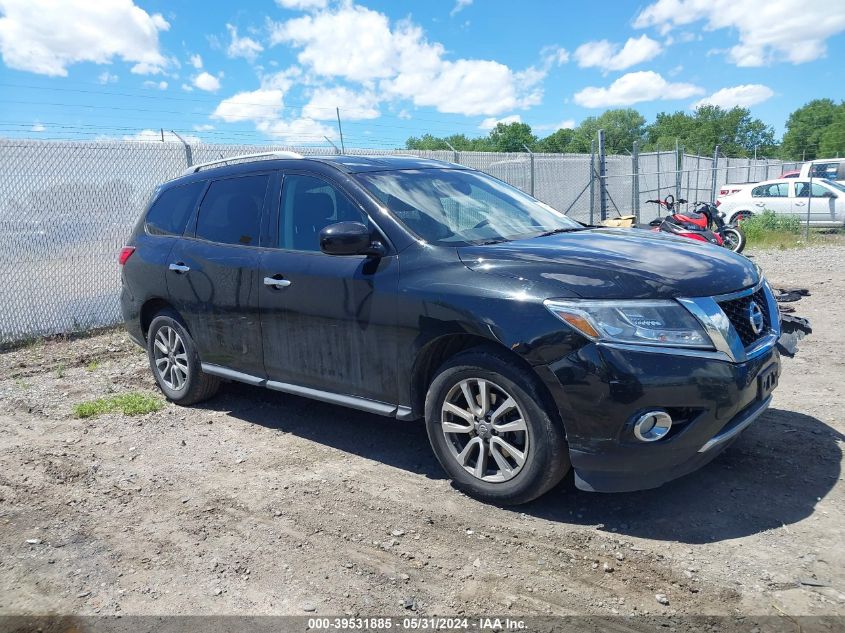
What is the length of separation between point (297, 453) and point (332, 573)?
1.59 meters

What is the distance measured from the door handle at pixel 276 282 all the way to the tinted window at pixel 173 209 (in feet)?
4.28

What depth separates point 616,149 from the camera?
100875mm

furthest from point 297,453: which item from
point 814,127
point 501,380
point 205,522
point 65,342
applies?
point 814,127

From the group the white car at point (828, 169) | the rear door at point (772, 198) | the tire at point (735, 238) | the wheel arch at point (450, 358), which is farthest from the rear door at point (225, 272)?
the white car at point (828, 169)

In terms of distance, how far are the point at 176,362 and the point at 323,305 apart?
2040mm

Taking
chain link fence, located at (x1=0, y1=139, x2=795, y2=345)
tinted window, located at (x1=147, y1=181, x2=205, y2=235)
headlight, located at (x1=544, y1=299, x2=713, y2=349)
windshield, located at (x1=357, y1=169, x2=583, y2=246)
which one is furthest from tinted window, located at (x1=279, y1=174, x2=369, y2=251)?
chain link fence, located at (x1=0, y1=139, x2=795, y2=345)

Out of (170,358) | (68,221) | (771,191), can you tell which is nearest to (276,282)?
(170,358)

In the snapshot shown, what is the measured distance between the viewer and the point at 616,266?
136 inches

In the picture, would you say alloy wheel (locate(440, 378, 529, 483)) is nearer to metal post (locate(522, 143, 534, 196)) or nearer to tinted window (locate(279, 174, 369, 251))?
tinted window (locate(279, 174, 369, 251))

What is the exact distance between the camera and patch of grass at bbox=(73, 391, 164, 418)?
5.70 m

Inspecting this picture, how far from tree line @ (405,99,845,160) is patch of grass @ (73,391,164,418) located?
80.3m

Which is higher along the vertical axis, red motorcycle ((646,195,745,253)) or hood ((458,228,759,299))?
hood ((458,228,759,299))

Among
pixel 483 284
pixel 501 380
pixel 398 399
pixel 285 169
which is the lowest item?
pixel 398 399

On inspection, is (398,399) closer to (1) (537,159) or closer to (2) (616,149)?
(1) (537,159)
